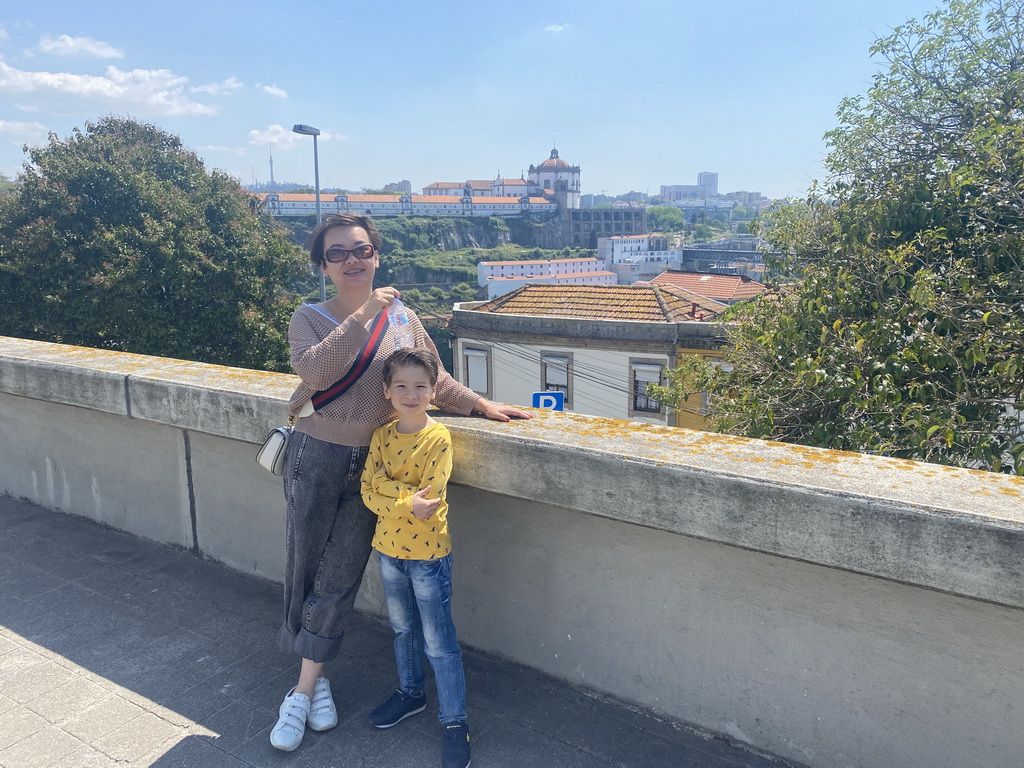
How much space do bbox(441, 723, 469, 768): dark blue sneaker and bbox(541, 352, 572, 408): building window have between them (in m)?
21.4

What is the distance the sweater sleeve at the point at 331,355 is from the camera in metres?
2.19

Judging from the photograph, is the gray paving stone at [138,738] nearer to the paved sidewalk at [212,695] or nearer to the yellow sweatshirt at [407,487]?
the paved sidewalk at [212,695]

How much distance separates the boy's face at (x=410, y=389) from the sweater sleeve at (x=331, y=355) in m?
0.15

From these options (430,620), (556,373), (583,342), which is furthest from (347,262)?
(556,373)

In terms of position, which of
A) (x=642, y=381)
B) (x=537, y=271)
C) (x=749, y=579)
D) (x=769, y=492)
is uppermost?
(x=769, y=492)

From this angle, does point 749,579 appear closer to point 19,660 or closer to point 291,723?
point 291,723

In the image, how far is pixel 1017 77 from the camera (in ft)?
16.1

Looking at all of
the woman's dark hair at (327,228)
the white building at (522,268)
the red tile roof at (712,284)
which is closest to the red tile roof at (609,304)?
the red tile roof at (712,284)

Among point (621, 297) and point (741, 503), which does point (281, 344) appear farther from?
point (741, 503)

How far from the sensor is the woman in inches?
89.9

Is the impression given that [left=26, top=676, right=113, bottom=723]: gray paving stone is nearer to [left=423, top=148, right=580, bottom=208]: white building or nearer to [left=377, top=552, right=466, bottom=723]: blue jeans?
[left=377, top=552, right=466, bottom=723]: blue jeans

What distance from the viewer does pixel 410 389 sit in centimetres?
218

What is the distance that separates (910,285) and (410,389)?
11.8 ft

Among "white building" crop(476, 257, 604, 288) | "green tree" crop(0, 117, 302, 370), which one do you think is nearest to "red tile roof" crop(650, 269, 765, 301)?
"green tree" crop(0, 117, 302, 370)
